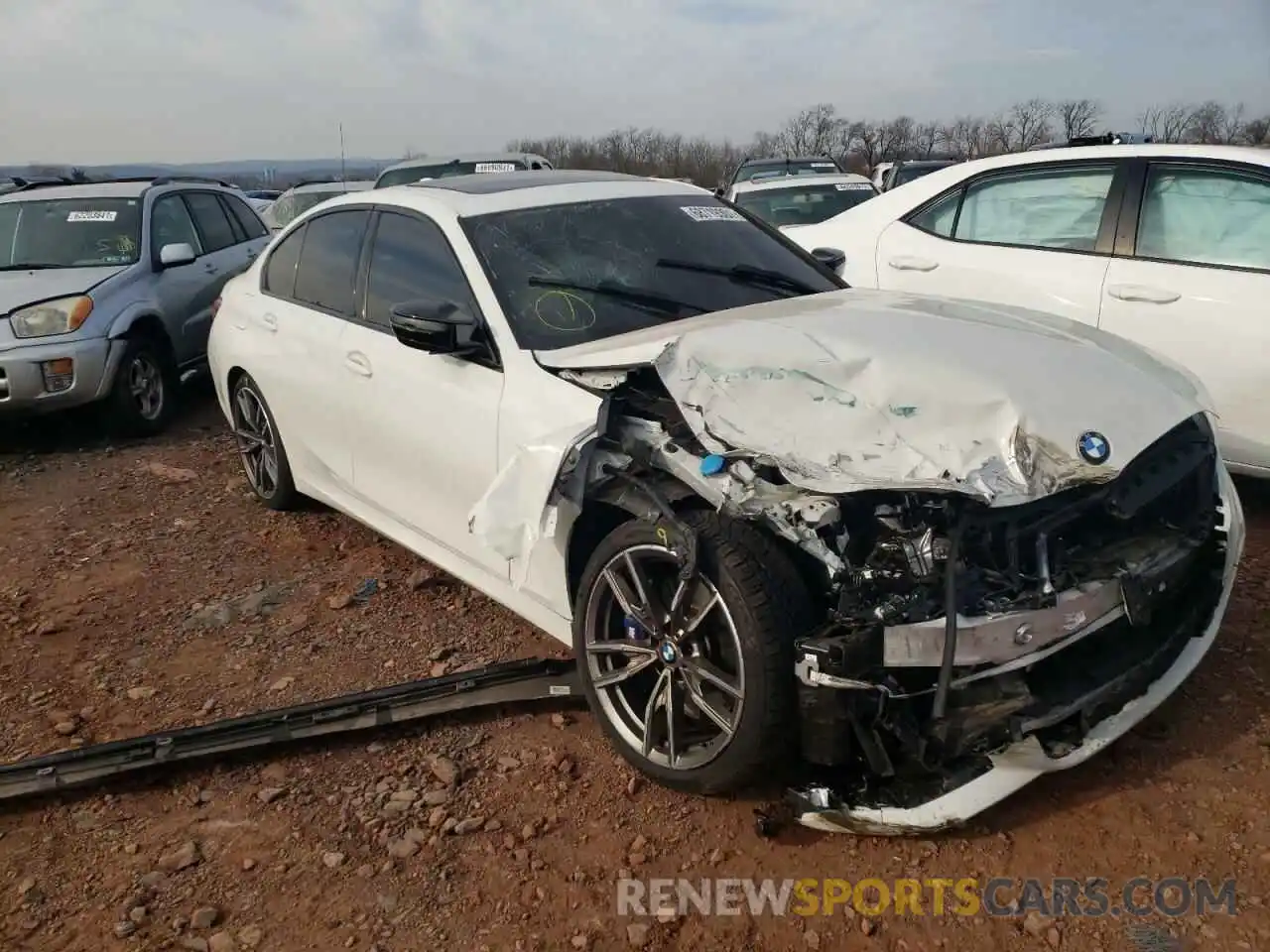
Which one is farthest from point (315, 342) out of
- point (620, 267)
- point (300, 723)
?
point (300, 723)

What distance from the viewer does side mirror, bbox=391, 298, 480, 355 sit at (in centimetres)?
322

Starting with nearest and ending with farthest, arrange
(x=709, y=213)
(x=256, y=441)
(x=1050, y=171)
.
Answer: (x=709, y=213) → (x=1050, y=171) → (x=256, y=441)

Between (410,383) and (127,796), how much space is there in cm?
161

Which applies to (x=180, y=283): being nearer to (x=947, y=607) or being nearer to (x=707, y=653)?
(x=707, y=653)

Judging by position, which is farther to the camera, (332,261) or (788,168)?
(788,168)

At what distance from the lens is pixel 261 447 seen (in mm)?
5203

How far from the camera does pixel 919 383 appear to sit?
261cm

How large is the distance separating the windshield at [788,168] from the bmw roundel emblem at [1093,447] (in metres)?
14.3

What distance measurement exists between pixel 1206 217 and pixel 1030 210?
830 mm

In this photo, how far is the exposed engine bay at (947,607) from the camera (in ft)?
7.59

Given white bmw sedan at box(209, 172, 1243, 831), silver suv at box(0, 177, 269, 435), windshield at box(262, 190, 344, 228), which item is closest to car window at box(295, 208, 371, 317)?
white bmw sedan at box(209, 172, 1243, 831)

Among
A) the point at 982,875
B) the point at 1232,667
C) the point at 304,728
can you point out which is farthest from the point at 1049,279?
the point at 304,728

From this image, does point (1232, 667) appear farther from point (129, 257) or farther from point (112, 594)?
point (129, 257)

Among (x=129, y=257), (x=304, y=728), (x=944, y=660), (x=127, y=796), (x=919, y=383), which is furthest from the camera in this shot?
(x=129, y=257)
